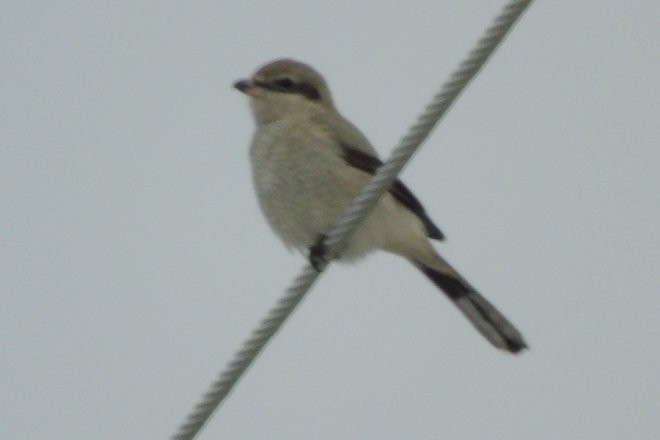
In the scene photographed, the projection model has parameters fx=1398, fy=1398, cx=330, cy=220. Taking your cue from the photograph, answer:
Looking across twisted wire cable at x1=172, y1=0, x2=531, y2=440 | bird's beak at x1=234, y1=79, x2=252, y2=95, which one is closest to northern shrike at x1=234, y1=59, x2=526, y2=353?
bird's beak at x1=234, y1=79, x2=252, y2=95

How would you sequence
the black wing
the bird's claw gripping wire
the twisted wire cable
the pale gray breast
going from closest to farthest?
1. the twisted wire cable
2. the bird's claw gripping wire
3. the pale gray breast
4. the black wing

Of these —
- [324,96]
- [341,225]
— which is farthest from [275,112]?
[341,225]

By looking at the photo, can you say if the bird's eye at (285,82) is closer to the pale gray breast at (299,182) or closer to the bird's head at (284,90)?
the bird's head at (284,90)

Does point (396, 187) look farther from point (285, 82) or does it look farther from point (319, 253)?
point (285, 82)

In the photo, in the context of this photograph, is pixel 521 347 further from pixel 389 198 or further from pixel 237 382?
pixel 237 382

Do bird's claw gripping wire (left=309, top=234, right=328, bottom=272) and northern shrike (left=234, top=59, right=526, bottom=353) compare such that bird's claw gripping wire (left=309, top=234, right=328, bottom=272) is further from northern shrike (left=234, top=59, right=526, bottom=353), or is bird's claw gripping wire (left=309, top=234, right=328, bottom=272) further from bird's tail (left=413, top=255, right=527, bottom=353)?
bird's tail (left=413, top=255, right=527, bottom=353)

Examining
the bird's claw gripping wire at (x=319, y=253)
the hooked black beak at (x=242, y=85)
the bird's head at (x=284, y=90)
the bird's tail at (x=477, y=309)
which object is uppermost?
the bird's head at (x=284, y=90)

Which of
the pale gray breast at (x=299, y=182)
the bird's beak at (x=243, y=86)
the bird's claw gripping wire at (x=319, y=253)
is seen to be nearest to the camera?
the bird's claw gripping wire at (x=319, y=253)

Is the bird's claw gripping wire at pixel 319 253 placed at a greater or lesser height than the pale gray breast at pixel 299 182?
lesser

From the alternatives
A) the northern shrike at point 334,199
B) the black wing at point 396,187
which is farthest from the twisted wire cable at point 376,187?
the black wing at point 396,187
